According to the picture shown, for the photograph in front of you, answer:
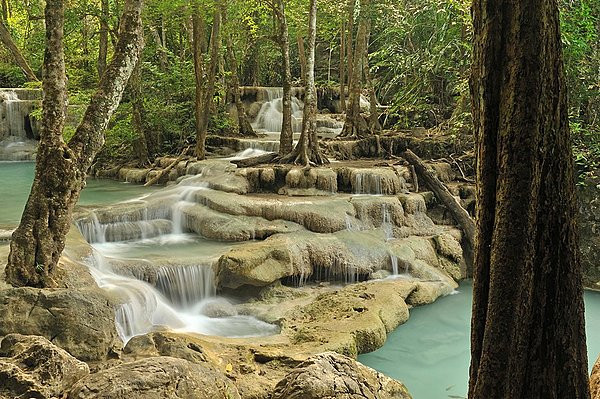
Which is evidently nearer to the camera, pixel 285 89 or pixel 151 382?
pixel 151 382

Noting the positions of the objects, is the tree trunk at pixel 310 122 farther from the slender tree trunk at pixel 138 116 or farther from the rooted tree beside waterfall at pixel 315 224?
the slender tree trunk at pixel 138 116

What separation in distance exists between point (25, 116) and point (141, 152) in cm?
814

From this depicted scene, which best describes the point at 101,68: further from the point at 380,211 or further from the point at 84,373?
the point at 84,373

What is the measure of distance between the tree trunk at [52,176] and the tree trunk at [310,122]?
289 inches

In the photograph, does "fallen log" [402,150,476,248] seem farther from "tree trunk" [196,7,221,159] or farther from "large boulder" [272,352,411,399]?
"large boulder" [272,352,411,399]

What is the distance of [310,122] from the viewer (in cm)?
1313

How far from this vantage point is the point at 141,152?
1662cm

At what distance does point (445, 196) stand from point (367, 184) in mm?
1627

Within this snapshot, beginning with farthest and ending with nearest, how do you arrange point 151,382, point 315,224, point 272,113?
point 272,113 < point 315,224 < point 151,382

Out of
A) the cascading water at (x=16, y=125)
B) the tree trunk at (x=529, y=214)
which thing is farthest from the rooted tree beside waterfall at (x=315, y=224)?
the cascading water at (x=16, y=125)

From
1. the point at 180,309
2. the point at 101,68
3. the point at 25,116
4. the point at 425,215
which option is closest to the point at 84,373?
the point at 180,309

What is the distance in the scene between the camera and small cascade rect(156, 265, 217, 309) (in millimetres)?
8477

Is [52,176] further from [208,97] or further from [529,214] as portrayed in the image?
[208,97]

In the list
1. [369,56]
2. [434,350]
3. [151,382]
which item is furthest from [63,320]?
[369,56]
